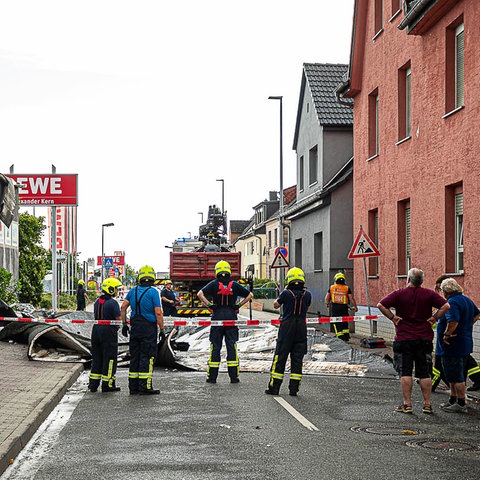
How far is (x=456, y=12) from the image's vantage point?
18.0 metres

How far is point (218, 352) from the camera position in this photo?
14086 millimetres

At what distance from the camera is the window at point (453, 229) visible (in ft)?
60.2

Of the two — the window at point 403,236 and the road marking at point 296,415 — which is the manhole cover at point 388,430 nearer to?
the road marking at point 296,415

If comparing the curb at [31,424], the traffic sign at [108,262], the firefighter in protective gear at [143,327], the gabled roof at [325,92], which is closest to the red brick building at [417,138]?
the firefighter in protective gear at [143,327]

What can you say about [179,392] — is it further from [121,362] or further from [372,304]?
[372,304]

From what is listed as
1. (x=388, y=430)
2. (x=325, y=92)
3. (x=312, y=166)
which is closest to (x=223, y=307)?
(x=388, y=430)

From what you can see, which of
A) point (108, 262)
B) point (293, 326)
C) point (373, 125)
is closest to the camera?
point (293, 326)

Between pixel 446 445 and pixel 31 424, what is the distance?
4092 mm

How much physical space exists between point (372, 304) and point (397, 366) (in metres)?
13.6

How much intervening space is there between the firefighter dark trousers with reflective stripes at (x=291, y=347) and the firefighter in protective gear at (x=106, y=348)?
7.51ft

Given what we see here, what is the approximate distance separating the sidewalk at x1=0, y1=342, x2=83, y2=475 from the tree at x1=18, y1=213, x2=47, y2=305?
69.9ft

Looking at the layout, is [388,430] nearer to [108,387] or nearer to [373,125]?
[108,387]

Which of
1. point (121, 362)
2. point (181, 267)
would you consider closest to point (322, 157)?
point (181, 267)

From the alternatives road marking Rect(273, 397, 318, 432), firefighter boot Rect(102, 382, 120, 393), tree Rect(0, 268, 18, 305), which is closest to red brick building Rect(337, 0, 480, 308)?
road marking Rect(273, 397, 318, 432)
